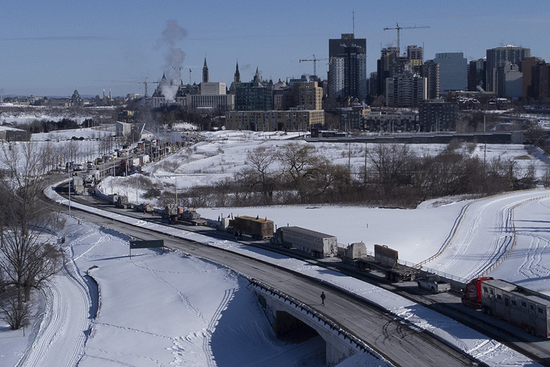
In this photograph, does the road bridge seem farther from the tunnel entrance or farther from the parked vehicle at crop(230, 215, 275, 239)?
the parked vehicle at crop(230, 215, 275, 239)

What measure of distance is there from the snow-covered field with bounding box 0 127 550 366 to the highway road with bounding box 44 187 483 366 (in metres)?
0.46

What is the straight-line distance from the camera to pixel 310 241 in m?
22.0

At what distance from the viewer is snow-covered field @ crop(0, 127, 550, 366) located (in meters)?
15.3

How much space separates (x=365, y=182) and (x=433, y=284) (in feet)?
96.9

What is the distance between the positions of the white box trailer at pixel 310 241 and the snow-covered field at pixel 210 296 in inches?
51.3

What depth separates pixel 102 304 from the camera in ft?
63.5

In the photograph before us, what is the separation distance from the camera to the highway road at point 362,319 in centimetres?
1251

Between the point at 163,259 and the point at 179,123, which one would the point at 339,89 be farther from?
the point at 163,259

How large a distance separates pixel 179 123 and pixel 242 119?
1543cm

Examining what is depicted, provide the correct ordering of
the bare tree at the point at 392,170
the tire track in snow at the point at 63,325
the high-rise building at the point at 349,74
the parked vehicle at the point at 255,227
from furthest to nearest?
the high-rise building at the point at 349,74, the bare tree at the point at 392,170, the parked vehicle at the point at 255,227, the tire track in snow at the point at 63,325

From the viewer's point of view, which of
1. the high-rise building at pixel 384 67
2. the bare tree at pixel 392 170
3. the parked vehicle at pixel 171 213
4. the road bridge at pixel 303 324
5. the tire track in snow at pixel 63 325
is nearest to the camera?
the road bridge at pixel 303 324

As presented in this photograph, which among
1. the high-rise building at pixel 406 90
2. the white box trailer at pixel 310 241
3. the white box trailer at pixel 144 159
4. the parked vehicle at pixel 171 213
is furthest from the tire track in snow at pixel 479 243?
the high-rise building at pixel 406 90

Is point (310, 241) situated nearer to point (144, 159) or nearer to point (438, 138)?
point (144, 159)

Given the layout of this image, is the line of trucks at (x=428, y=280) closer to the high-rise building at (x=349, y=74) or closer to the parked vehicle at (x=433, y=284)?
the parked vehicle at (x=433, y=284)
